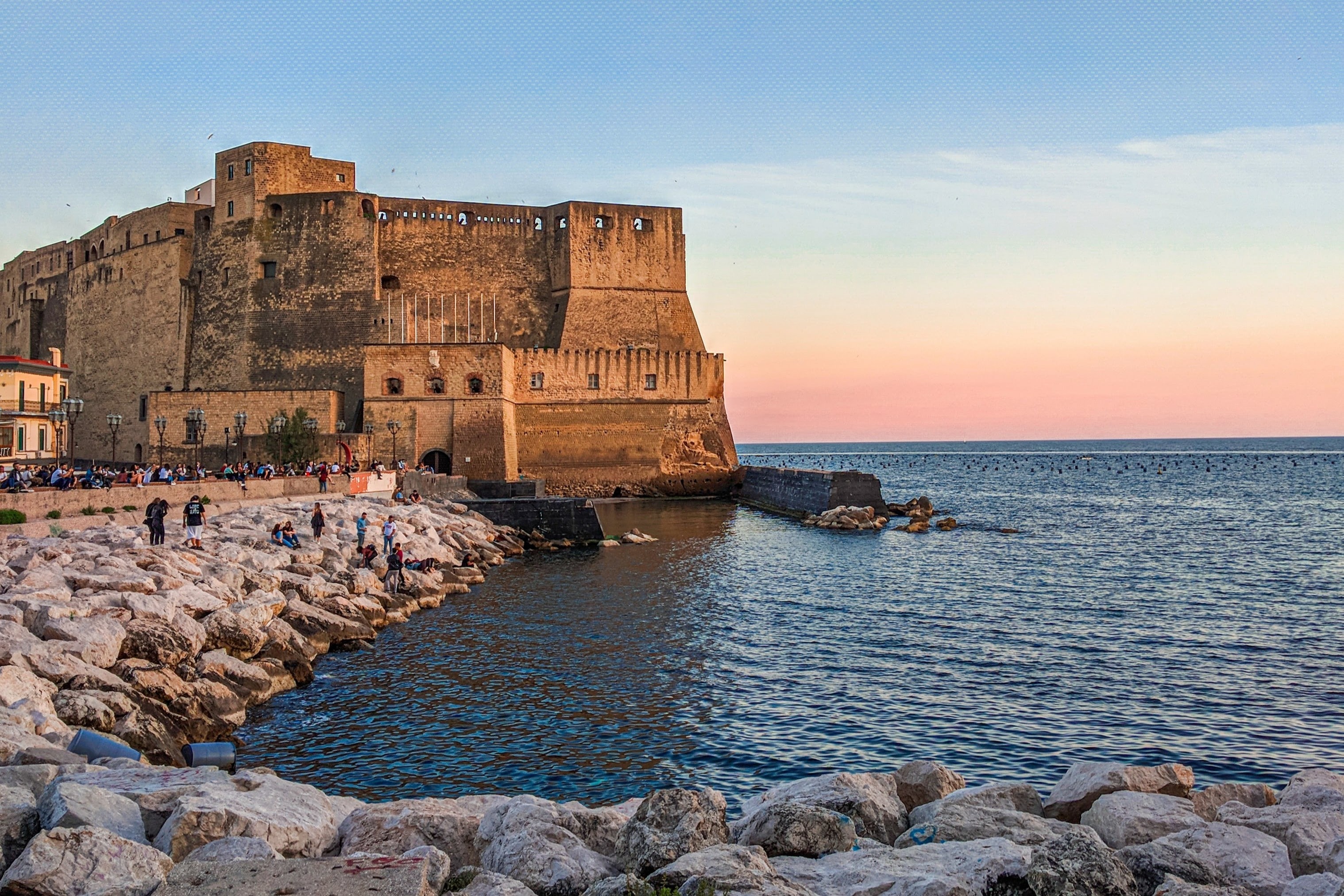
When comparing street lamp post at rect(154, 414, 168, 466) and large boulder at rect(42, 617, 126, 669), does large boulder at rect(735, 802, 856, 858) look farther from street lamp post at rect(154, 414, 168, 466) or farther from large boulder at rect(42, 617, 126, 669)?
street lamp post at rect(154, 414, 168, 466)

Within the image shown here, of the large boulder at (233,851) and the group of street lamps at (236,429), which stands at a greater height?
the group of street lamps at (236,429)

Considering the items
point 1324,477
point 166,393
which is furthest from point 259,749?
point 1324,477

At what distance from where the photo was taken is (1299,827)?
5480mm

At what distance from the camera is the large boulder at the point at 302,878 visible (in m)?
4.13

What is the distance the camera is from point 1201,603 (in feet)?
57.7

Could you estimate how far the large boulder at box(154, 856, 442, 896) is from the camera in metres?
4.13

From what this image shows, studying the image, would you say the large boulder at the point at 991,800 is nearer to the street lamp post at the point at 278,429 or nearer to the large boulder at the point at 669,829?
the large boulder at the point at 669,829

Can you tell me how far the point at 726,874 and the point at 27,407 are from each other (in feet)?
111

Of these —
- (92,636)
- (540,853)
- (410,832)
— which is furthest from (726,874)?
(92,636)

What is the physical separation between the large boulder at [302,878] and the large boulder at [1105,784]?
3.98 m

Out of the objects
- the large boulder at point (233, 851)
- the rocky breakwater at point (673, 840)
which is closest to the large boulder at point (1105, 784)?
the rocky breakwater at point (673, 840)

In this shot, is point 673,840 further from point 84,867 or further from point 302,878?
point 84,867

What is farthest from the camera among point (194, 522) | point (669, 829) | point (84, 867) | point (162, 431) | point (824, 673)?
point (162, 431)

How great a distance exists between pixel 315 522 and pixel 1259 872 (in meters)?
16.2
